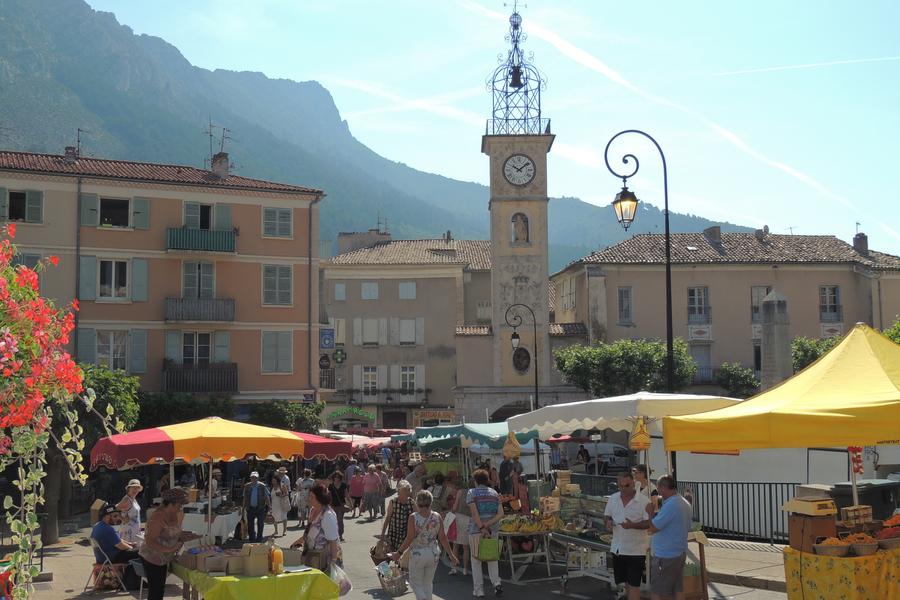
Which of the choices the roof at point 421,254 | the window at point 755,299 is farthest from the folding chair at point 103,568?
the roof at point 421,254

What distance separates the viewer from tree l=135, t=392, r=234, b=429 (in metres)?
34.6

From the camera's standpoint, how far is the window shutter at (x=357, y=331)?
60219 mm

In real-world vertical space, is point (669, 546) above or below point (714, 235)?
below

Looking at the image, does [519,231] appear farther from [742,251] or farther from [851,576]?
[851,576]

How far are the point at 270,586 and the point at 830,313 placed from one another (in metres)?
47.1

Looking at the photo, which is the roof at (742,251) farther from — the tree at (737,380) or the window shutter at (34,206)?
the window shutter at (34,206)

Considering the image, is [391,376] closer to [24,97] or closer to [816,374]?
[816,374]

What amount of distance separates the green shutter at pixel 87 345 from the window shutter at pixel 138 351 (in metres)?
1.39

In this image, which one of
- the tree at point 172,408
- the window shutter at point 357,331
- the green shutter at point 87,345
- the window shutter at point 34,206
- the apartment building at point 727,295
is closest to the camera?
the tree at point 172,408

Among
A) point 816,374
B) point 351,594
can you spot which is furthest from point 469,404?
point 816,374

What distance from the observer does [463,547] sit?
15.5 metres

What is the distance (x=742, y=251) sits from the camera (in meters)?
52.4

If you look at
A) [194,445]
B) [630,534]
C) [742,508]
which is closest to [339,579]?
[194,445]

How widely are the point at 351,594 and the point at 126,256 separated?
87.3 feet
